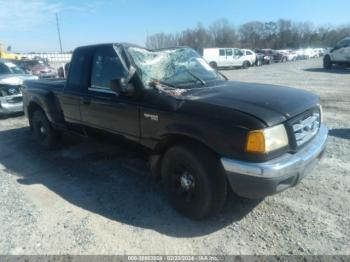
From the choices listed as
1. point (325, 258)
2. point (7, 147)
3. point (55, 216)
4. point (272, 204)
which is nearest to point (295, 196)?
point (272, 204)

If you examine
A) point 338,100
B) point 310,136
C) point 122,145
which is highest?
point 310,136

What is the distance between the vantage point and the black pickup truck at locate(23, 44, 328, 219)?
2.86 meters

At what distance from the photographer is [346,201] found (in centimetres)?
363

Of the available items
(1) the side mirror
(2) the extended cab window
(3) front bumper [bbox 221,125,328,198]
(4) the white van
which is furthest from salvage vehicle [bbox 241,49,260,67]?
(3) front bumper [bbox 221,125,328,198]

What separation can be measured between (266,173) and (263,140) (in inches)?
11.3

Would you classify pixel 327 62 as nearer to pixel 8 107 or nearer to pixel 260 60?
pixel 260 60

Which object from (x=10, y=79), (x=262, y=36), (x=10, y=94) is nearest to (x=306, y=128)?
(x=10, y=94)

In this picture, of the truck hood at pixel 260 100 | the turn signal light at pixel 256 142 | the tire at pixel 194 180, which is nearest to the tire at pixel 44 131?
the tire at pixel 194 180

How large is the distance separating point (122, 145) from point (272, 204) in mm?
1992

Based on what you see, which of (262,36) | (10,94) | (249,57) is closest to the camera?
(10,94)

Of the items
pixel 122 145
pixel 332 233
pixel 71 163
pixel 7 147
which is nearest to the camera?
pixel 332 233

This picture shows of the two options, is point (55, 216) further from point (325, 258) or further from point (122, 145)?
point (325, 258)

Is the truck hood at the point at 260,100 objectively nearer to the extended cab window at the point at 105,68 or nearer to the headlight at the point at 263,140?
the headlight at the point at 263,140

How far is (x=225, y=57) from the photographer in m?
29.6
